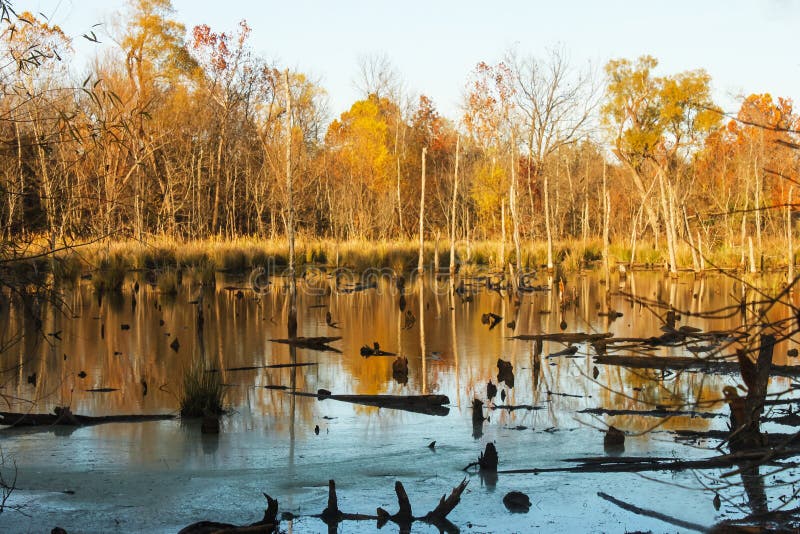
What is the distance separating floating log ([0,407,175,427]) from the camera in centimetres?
686

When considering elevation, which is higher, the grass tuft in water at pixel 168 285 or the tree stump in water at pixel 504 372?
the grass tuft in water at pixel 168 285

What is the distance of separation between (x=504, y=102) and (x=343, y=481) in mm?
33882

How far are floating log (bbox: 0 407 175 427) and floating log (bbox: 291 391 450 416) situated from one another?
6.12ft

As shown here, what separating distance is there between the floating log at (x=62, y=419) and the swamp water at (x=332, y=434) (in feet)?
0.37

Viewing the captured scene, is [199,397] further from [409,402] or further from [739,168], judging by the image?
[739,168]

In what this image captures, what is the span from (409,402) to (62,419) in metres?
3.05

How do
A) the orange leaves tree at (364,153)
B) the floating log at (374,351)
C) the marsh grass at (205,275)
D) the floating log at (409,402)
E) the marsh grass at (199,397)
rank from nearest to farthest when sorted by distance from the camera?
the marsh grass at (199,397), the floating log at (409,402), the floating log at (374,351), the marsh grass at (205,275), the orange leaves tree at (364,153)

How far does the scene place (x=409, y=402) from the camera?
793 centimetres

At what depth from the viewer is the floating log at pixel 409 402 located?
25.5 ft

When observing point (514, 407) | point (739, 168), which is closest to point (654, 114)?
point (739, 168)

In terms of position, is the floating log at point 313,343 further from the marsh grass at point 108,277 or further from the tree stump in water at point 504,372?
the marsh grass at point 108,277

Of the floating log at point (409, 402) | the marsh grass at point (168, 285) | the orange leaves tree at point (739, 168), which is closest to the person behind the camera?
the floating log at point (409, 402)

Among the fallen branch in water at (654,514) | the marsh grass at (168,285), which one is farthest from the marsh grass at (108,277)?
the fallen branch in water at (654,514)

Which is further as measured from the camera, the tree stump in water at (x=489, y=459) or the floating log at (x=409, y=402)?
the floating log at (x=409, y=402)
